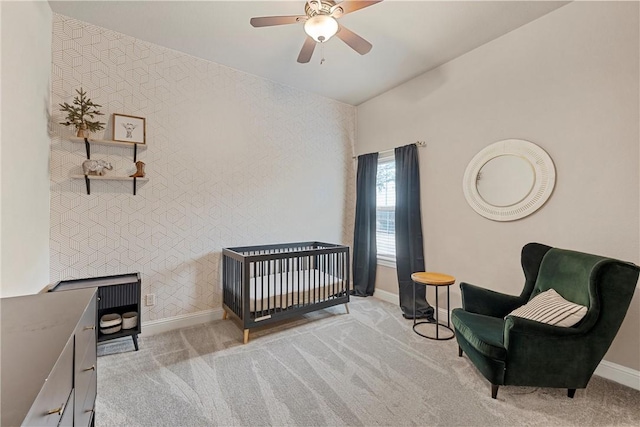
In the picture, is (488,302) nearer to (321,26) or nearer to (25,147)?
(321,26)

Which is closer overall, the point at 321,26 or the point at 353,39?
the point at 321,26

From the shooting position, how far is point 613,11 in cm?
199

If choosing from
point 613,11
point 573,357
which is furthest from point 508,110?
point 573,357

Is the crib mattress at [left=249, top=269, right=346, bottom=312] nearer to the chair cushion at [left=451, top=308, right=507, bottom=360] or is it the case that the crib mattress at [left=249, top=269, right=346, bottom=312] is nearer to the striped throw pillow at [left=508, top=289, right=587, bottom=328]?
the chair cushion at [left=451, top=308, right=507, bottom=360]

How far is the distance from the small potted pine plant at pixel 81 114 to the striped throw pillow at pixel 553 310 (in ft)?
11.5

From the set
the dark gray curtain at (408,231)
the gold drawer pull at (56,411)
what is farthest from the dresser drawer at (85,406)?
the dark gray curtain at (408,231)

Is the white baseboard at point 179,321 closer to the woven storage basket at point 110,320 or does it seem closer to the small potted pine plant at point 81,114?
the woven storage basket at point 110,320

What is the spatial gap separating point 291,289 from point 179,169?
5.34ft

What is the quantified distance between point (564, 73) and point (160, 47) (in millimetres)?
3515

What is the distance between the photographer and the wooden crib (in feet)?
8.31

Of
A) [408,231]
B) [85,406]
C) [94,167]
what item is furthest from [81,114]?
[408,231]

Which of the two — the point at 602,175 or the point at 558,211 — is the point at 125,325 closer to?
the point at 558,211

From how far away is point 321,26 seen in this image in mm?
1748

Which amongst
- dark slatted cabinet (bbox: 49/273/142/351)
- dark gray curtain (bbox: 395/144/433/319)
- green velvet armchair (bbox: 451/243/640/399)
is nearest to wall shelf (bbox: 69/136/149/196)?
dark slatted cabinet (bbox: 49/273/142/351)
